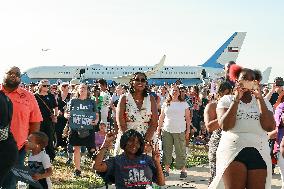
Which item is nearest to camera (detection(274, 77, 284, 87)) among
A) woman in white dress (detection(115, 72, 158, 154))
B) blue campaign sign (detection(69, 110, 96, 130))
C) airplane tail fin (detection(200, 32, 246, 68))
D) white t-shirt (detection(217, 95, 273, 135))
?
blue campaign sign (detection(69, 110, 96, 130))

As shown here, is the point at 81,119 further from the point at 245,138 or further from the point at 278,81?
the point at 245,138

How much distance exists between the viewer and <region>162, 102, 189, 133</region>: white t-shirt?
9844mm

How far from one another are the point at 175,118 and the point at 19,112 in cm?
417

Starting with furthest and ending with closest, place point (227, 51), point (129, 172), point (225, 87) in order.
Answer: point (227, 51)
point (225, 87)
point (129, 172)

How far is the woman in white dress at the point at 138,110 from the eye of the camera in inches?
243

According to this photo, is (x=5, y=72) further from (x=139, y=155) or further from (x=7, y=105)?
(x=139, y=155)

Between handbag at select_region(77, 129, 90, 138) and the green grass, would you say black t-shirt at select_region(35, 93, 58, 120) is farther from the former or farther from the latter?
the green grass

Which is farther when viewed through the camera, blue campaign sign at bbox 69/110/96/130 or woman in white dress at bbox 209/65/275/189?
blue campaign sign at bbox 69/110/96/130

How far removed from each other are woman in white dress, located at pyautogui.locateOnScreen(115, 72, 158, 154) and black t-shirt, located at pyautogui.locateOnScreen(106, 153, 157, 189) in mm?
1306

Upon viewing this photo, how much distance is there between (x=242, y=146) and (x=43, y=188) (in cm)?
262

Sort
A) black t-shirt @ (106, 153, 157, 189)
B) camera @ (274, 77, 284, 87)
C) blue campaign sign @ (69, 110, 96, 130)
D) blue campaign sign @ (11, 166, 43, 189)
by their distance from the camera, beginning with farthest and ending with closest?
camera @ (274, 77, 284, 87)
blue campaign sign @ (69, 110, 96, 130)
blue campaign sign @ (11, 166, 43, 189)
black t-shirt @ (106, 153, 157, 189)

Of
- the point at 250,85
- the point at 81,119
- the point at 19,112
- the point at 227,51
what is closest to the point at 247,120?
the point at 250,85

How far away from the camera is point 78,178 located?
9445 mm

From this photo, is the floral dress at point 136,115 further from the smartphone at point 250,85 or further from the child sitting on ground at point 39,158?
the smartphone at point 250,85
